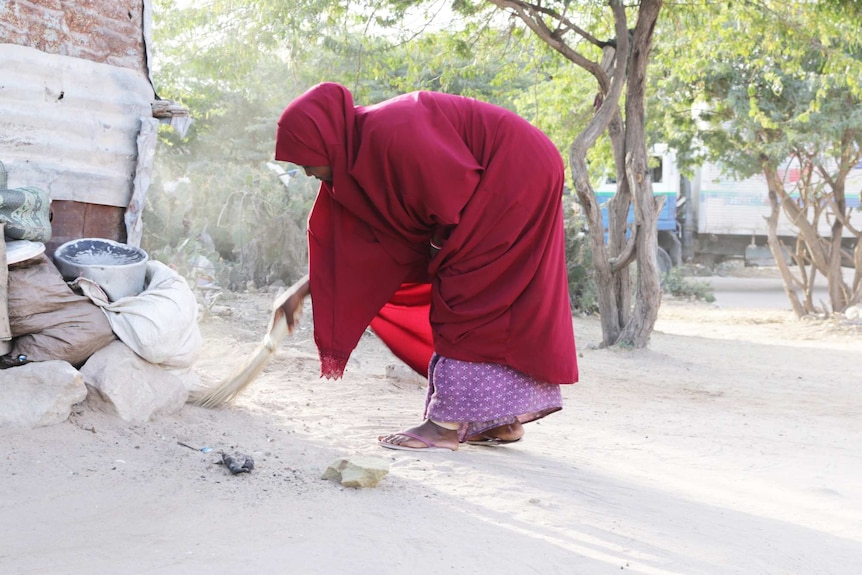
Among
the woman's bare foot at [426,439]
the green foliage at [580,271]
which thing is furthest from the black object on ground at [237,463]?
the green foliage at [580,271]

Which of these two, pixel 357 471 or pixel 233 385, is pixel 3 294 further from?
pixel 357 471

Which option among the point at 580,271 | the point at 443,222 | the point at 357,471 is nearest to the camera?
the point at 357,471

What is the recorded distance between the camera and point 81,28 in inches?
151

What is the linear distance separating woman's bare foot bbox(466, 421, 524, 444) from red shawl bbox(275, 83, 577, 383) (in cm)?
43

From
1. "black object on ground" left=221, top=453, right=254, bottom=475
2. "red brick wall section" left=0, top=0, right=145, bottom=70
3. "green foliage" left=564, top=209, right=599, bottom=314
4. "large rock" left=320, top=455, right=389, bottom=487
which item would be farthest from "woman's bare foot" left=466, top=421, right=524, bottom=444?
"green foliage" left=564, top=209, right=599, bottom=314

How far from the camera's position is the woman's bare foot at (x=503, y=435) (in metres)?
3.90

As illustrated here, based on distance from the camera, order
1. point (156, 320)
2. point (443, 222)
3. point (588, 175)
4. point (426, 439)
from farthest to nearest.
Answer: point (588, 175)
point (426, 439)
point (156, 320)
point (443, 222)

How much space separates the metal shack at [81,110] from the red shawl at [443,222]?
102cm

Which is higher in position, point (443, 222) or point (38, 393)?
point (443, 222)

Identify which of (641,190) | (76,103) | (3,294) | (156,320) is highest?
(76,103)

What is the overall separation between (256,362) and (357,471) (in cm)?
92

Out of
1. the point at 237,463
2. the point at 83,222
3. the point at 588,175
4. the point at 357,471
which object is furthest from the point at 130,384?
the point at 588,175

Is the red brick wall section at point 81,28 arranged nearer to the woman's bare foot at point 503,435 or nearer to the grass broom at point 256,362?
the grass broom at point 256,362

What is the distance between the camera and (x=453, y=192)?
3.32m
